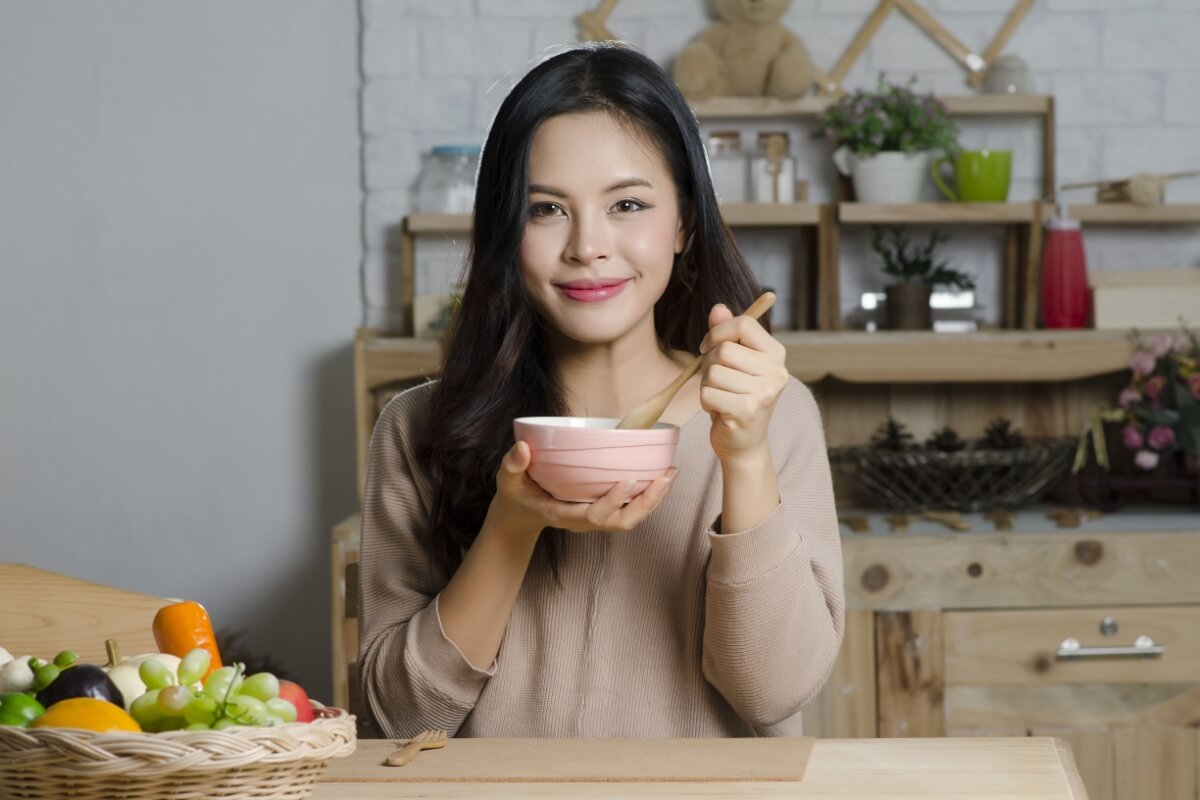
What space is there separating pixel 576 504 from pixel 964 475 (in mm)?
1402

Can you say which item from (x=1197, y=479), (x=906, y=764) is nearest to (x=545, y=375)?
(x=906, y=764)

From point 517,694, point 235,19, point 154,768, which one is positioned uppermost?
point 235,19

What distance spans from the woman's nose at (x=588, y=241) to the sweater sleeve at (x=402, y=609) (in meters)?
0.25

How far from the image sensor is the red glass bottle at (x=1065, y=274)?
2.35 metres

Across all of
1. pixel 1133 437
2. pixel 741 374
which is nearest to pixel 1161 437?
pixel 1133 437

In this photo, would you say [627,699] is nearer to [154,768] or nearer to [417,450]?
[417,450]

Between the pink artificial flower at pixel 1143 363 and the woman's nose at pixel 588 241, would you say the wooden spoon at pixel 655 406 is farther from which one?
the pink artificial flower at pixel 1143 363

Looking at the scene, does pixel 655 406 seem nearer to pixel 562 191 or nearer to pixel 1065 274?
pixel 562 191

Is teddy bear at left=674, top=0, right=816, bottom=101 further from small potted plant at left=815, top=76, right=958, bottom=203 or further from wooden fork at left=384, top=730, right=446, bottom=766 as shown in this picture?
wooden fork at left=384, top=730, right=446, bottom=766

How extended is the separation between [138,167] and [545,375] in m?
1.59

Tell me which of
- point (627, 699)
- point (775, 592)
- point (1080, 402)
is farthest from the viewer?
point (1080, 402)

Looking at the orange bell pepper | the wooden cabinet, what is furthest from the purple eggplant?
the wooden cabinet

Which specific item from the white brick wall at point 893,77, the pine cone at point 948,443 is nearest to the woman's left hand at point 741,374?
the pine cone at point 948,443

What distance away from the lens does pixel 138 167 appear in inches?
101
